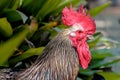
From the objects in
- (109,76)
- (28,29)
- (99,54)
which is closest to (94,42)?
(99,54)

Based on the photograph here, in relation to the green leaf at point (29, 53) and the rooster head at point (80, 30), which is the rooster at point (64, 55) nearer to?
the rooster head at point (80, 30)

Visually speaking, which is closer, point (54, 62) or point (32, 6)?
point (54, 62)

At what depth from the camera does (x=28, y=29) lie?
3207mm

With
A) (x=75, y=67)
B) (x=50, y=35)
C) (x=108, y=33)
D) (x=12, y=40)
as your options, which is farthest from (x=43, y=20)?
(x=108, y=33)

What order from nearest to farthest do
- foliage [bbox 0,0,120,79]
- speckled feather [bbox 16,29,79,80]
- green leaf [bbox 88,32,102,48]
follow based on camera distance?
1. speckled feather [bbox 16,29,79,80]
2. foliage [bbox 0,0,120,79]
3. green leaf [bbox 88,32,102,48]

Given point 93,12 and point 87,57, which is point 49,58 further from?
point 93,12

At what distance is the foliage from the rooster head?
296 mm

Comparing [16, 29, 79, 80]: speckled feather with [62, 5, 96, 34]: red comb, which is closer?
[16, 29, 79, 80]: speckled feather

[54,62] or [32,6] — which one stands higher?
[32,6]

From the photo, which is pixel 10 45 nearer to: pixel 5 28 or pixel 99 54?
pixel 5 28

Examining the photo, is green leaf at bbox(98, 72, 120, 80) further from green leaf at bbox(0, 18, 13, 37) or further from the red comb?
green leaf at bbox(0, 18, 13, 37)

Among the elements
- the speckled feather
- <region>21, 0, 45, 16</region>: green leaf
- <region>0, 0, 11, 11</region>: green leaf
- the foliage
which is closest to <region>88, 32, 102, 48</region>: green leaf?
the foliage

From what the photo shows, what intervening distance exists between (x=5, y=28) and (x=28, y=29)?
162 mm

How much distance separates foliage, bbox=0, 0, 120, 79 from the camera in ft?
10.6
